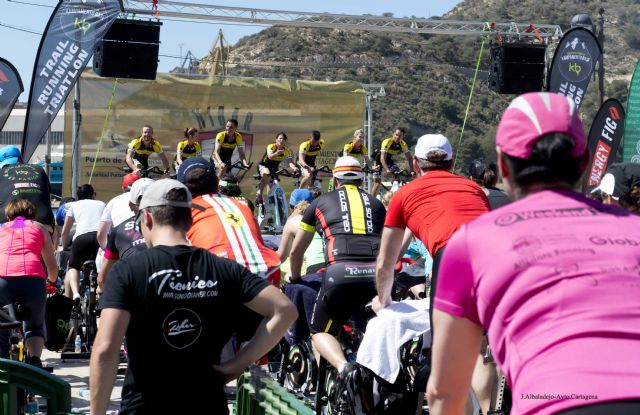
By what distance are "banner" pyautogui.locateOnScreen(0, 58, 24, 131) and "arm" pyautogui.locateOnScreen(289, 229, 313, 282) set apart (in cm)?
860

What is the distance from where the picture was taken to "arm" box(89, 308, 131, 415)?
11.8 feet

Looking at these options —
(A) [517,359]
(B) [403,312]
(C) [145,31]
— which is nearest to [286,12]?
(C) [145,31]

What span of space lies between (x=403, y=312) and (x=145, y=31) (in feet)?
44.8

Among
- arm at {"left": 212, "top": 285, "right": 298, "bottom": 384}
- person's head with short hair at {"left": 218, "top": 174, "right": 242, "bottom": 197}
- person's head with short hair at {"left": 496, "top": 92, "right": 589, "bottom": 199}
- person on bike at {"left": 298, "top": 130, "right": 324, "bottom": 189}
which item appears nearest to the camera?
person's head with short hair at {"left": 496, "top": 92, "right": 589, "bottom": 199}

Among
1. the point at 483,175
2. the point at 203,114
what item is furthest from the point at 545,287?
the point at 203,114

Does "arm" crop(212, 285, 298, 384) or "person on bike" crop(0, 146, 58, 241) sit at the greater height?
"arm" crop(212, 285, 298, 384)

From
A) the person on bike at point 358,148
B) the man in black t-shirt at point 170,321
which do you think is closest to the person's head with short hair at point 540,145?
the man in black t-shirt at point 170,321

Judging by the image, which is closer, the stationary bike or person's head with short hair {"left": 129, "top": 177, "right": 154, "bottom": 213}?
person's head with short hair {"left": 129, "top": 177, "right": 154, "bottom": 213}

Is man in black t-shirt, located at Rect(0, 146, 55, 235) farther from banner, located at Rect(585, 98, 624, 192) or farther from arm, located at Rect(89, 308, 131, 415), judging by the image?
banner, located at Rect(585, 98, 624, 192)

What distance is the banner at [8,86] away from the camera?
1527 cm

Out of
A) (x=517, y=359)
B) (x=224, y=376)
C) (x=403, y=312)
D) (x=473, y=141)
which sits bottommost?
(x=473, y=141)

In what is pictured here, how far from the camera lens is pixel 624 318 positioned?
215 centimetres

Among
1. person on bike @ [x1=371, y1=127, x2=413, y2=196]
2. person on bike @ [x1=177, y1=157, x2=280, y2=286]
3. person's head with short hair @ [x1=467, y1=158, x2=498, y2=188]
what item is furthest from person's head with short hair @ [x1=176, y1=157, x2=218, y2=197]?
person on bike @ [x1=371, y1=127, x2=413, y2=196]

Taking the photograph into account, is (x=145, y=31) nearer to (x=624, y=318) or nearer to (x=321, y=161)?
(x=321, y=161)
